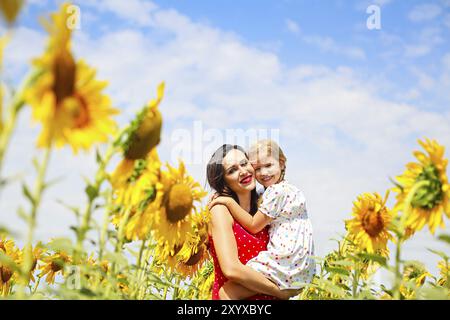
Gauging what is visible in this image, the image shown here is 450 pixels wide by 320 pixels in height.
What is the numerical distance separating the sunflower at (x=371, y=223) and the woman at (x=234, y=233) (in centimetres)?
78

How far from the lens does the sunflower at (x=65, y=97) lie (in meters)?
1.17

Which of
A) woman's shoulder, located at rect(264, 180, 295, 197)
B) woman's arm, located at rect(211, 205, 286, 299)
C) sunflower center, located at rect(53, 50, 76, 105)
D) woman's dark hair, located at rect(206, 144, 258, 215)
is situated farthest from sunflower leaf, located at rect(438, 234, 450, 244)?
woman's dark hair, located at rect(206, 144, 258, 215)

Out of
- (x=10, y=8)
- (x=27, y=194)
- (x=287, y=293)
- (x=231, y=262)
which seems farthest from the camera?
(x=287, y=293)

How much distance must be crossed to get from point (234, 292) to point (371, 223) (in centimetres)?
103

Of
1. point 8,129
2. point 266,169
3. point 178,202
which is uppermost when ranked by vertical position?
point 266,169

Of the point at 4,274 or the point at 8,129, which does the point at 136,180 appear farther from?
the point at 4,274

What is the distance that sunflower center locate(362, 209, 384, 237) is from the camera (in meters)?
2.54

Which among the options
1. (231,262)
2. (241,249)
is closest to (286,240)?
(241,249)

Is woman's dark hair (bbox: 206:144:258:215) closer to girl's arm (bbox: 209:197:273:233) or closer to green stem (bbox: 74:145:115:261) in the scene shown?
girl's arm (bbox: 209:197:273:233)

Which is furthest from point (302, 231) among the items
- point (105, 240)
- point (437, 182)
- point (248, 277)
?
point (105, 240)

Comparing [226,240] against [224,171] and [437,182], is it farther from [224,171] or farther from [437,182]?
[437,182]

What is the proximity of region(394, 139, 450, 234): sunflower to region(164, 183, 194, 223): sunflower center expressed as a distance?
81 centimetres

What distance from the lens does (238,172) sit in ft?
12.1
